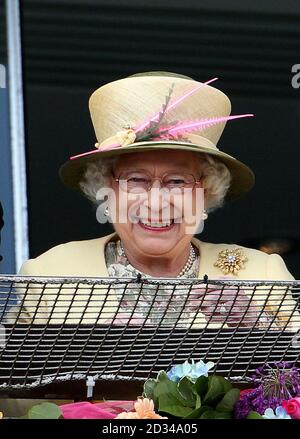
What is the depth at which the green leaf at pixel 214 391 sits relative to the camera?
1541mm

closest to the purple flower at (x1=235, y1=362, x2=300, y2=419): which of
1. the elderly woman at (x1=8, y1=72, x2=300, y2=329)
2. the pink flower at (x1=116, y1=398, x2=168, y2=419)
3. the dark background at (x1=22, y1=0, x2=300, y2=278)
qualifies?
the pink flower at (x1=116, y1=398, x2=168, y2=419)

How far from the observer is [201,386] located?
155 centimetres

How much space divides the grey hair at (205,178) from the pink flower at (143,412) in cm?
99

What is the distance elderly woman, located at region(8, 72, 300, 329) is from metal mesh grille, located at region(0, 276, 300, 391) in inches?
22.8

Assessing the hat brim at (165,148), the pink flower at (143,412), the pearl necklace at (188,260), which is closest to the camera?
the pink flower at (143,412)

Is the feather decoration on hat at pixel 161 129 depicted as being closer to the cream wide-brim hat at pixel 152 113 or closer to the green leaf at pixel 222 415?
the cream wide-brim hat at pixel 152 113

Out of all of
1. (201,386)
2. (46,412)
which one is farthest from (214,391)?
(46,412)

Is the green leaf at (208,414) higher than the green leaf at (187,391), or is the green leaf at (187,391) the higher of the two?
the green leaf at (187,391)

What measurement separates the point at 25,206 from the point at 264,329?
1928 mm

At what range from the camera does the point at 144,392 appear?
1.57 metres

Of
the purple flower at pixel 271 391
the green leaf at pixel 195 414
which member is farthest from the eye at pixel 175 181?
the green leaf at pixel 195 414

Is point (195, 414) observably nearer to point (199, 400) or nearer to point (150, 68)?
point (199, 400)

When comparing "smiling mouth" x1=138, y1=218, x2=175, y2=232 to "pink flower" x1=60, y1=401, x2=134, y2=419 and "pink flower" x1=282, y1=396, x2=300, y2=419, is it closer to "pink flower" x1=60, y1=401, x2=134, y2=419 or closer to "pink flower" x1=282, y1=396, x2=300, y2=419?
"pink flower" x1=60, y1=401, x2=134, y2=419

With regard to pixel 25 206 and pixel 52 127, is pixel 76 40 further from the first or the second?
pixel 25 206
